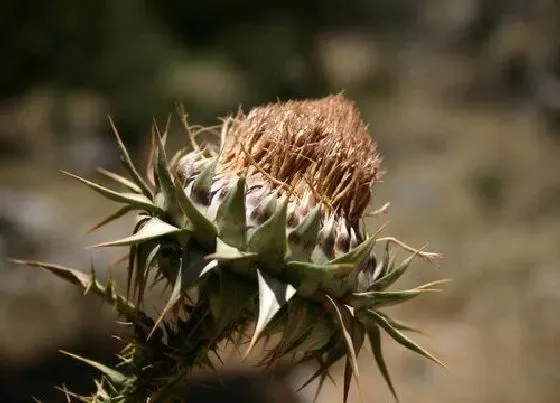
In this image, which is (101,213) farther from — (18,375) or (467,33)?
(467,33)

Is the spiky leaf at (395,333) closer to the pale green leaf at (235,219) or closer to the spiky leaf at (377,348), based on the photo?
the spiky leaf at (377,348)

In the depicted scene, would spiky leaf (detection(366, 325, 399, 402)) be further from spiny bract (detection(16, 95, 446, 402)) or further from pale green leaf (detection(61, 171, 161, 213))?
pale green leaf (detection(61, 171, 161, 213))

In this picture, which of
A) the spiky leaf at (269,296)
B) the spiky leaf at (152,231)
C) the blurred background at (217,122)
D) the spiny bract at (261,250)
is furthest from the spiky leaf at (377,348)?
the blurred background at (217,122)

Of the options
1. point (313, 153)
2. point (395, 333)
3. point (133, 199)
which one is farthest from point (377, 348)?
point (133, 199)

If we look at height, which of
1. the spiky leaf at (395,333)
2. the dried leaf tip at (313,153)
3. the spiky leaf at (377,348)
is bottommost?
the spiky leaf at (377,348)

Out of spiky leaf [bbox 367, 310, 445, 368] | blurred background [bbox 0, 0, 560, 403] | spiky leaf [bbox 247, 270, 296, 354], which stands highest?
spiky leaf [bbox 247, 270, 296, 354]

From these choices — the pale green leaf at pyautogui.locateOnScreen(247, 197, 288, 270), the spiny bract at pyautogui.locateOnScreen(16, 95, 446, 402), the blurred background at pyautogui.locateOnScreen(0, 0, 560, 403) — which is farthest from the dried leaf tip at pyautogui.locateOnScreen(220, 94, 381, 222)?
the blurred background at pyautogui.locateOnScreen(0, 0, 560, 403)
